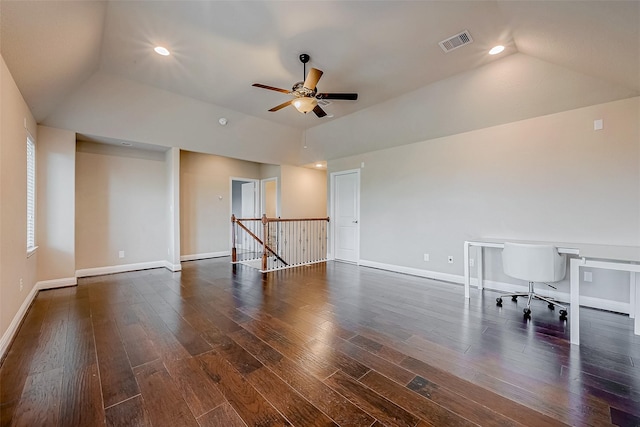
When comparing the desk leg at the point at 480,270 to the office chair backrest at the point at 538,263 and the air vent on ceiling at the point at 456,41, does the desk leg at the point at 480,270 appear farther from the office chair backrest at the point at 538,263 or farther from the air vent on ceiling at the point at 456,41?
the air vent on ceiling at the point at 456,41

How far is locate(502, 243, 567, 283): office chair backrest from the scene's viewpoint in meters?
2.89

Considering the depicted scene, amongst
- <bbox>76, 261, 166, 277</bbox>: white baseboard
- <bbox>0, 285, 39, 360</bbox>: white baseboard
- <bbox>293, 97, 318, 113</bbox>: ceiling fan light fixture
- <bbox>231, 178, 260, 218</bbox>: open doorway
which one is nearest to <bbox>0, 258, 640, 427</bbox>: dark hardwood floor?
<bbox>0, 285, 39, 360</bbox>: white baseboard

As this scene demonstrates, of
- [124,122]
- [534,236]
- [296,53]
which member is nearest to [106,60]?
[124,122]

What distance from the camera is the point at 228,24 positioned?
2.61m

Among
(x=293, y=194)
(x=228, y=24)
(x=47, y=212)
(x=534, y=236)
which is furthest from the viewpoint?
(x=293, y=194)

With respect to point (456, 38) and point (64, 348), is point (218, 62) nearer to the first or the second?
point (456, 38)

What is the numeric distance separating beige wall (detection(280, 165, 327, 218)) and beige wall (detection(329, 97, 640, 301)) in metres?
2.45

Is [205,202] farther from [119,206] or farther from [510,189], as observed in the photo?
[510,189]

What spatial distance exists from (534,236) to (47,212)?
7119 mm

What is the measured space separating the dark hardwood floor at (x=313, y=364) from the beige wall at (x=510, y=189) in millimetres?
1057

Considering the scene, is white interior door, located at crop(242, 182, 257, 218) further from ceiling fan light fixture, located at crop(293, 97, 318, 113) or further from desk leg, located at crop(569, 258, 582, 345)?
desk leg, located at crop(569, 258, 582, 345)

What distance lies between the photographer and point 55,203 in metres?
3.96

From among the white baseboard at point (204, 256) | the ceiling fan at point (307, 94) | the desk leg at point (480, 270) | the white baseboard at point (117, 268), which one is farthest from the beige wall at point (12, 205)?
the desk leg at point (480, 270)

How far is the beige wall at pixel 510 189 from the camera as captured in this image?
3.10 metres
